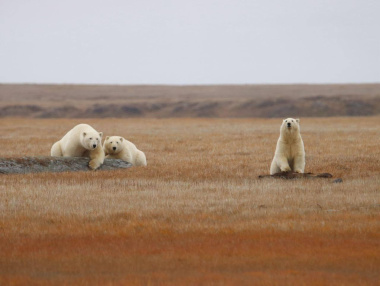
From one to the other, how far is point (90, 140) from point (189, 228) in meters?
7.60

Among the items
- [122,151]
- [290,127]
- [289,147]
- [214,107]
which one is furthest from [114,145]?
[214,107]

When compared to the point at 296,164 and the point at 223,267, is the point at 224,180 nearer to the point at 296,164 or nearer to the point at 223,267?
the point at 296,164

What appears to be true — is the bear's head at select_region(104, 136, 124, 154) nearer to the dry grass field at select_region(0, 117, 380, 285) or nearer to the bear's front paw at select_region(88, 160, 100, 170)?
the bear's front paw at select_region(88, 160, 100, 170)

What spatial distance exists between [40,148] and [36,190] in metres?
13.1

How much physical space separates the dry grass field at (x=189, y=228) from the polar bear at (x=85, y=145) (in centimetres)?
81

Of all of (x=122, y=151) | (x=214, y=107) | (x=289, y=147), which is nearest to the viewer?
(x=289, y=147)

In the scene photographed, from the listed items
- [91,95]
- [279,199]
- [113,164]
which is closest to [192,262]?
[279,199]

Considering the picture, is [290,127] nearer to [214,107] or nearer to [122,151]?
[122,151]

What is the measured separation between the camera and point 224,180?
15.9m

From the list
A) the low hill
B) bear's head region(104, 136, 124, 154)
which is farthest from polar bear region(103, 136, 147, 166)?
the low hill

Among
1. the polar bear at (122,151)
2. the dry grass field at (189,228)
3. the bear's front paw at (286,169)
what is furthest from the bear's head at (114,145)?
the bear's front paw at (286,169)

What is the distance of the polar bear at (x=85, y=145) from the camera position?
17219mm

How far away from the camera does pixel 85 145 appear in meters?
17.3

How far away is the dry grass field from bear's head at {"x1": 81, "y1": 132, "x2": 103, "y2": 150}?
2.62 ft
